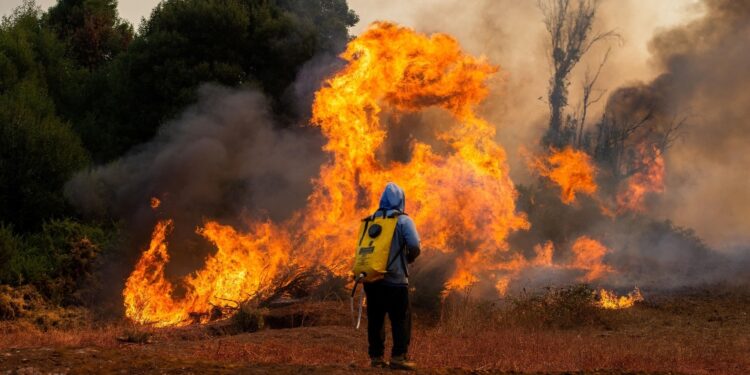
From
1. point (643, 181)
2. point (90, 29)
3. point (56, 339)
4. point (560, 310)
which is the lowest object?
point (56, 339)

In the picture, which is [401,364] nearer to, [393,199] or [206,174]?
[393,199]

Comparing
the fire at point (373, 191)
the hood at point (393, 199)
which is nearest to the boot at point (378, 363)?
the hood at point (393, 199)

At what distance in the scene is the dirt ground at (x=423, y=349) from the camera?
314 inches

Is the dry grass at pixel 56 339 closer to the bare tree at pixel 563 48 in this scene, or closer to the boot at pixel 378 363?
the boot at pixel 378 363

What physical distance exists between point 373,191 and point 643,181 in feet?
93.3

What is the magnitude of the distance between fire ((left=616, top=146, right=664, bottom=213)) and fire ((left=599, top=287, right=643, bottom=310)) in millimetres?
17388

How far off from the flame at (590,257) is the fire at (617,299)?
8.98 ft

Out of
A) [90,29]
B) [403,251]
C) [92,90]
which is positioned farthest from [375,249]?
[90,29]

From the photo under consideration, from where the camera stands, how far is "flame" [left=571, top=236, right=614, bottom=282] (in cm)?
2277

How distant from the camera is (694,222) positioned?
42.1m

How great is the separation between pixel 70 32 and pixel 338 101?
1968cm

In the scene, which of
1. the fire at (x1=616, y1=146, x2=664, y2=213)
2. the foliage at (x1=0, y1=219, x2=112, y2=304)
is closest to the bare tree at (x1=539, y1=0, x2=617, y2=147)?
the fire at (x1=616, y1=146, x2=664, y2=213)

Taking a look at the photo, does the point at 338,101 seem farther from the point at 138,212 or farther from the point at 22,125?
the point at 22,125

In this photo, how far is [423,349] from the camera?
10.6 m
